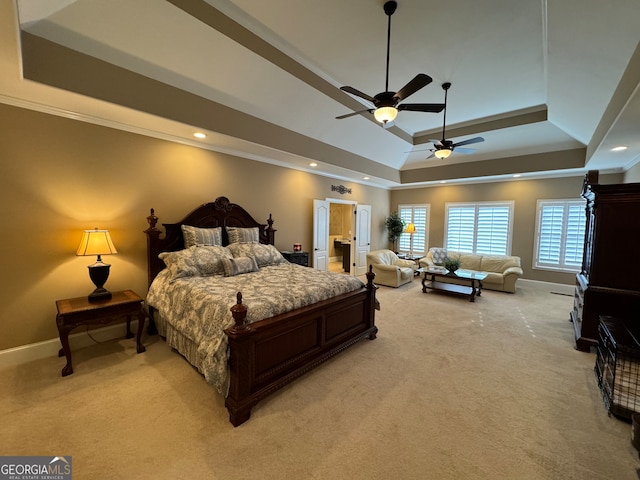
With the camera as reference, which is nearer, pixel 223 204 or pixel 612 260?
pixel 612 260

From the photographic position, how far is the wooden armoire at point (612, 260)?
9.89ft

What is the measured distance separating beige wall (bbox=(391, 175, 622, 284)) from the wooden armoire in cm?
374

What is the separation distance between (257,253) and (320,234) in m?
2.42

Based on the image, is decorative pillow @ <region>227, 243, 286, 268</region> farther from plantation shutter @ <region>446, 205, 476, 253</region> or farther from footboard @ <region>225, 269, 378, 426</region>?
plantation shutter @ <region>446, 205, 476, 253</region>

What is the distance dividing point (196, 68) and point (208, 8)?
0.62 m

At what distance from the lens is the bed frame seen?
6.79ft

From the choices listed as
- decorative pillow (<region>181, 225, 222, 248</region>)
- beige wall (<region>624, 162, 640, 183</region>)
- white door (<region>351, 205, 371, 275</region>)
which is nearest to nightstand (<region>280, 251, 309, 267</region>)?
decorative pillow (<region>181, 225, 222, 248</region>)

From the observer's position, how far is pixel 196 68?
3.13 metres

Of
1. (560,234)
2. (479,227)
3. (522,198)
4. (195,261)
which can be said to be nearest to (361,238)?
(479,227)

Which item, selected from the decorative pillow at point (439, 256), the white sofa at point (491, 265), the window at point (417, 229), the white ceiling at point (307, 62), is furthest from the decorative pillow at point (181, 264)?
the window at point (417, 229)

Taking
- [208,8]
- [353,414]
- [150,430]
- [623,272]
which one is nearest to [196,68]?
[208,8]

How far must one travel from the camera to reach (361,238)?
7648 mm

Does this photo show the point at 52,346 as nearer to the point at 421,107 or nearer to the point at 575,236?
the point at 421,107

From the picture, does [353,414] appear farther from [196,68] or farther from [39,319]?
[196,68]
